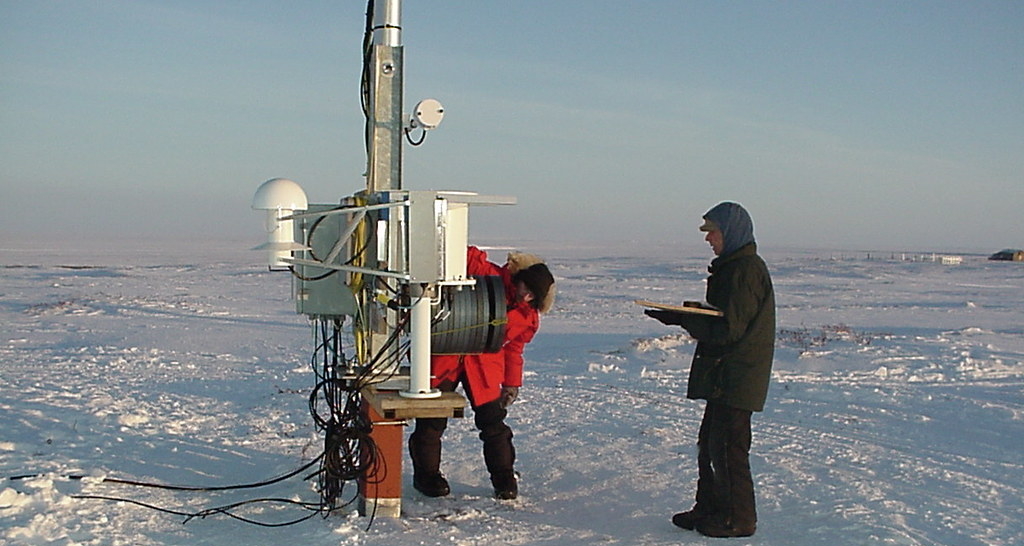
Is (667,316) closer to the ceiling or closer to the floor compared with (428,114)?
closer to the floor

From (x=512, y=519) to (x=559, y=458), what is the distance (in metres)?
1.73

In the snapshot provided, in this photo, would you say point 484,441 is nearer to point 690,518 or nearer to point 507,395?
point 507,395

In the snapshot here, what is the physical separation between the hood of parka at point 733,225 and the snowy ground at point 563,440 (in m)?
1.73

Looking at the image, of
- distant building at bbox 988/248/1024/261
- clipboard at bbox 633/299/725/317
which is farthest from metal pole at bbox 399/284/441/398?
distant building at bbox 988/248/1024/261

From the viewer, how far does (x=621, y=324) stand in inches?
732

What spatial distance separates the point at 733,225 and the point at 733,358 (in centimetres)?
78

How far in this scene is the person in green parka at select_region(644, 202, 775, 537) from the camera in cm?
514

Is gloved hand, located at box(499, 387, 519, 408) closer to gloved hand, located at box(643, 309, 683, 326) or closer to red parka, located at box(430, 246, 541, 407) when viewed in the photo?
red parka, located at box(430, 246, 541, 407)

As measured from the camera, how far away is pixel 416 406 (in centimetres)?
499

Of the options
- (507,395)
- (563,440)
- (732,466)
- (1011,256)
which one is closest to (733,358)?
(732,466)

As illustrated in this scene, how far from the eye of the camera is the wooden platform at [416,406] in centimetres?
495

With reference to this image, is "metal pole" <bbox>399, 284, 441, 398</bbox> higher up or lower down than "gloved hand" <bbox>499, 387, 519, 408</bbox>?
higher up

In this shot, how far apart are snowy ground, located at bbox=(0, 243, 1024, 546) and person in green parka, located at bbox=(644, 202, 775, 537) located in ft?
0.68

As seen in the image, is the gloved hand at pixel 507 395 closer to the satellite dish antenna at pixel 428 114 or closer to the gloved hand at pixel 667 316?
the gloved hand at pixel 667 316
